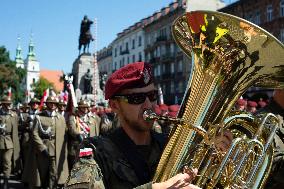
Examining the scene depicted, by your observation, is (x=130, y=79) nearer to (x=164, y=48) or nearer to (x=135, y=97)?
(x=135, y=97)

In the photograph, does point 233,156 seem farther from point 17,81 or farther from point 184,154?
point 17,81

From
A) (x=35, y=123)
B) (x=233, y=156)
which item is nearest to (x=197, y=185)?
(x=233, y=156)

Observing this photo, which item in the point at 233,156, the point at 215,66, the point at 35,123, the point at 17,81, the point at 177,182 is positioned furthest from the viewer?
the point at 17,81

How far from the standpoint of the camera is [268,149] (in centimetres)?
251

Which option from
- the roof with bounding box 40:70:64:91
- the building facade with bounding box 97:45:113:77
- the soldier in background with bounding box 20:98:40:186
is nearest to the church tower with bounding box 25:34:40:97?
the roof with bounding box 40:70:64:91

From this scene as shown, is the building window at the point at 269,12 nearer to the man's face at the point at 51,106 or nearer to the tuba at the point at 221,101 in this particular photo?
the man's face at the point at 51,106

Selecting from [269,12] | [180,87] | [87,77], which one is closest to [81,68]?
[87,77]

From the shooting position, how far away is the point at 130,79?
244cm

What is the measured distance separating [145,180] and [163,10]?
197ft

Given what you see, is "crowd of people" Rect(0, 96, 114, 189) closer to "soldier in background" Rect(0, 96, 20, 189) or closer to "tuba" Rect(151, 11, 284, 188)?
"soldier in background" Rect(0, 96, 20, 189)

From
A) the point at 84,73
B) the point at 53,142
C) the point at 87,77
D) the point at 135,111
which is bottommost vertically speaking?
the point at 53,142

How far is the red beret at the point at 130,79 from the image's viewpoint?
244 cm

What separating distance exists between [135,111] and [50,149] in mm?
6445

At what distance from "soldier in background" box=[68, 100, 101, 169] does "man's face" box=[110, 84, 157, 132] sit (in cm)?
633
